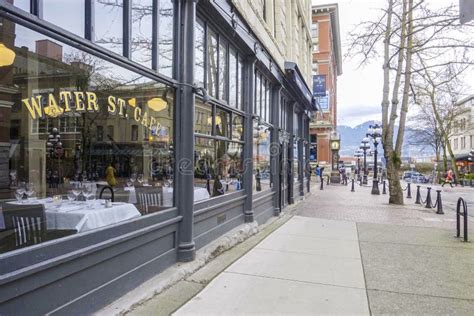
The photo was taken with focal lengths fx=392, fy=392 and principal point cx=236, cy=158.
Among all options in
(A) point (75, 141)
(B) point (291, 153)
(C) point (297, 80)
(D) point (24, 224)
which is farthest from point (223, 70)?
(B) point (291, 153)

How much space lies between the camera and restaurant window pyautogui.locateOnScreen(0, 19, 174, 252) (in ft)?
15.2

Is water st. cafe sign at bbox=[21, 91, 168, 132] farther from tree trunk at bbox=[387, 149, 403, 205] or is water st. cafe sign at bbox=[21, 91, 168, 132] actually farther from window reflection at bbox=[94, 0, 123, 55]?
tree trunk at bbox=[387, 149, 403, 205]

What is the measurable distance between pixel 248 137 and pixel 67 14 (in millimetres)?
5557

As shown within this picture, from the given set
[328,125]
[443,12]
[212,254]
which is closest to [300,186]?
[443,12]

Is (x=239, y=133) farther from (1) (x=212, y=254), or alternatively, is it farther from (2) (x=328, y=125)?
(2) (x=328, y=125)

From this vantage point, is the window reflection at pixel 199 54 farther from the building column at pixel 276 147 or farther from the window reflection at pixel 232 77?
the building column at pixel 276 147

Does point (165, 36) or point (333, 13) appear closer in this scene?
point (165, 36)

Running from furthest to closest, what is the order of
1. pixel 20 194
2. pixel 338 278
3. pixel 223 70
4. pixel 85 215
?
pixel 223 70
pixel 338 278
pixel 20 194
pixel 85 215

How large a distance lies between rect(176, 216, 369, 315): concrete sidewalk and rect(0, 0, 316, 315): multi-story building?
840 millimetres

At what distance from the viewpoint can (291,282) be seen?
5.43 metres

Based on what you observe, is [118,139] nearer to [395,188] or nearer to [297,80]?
[297,80]

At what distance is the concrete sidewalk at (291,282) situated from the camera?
14.7ft

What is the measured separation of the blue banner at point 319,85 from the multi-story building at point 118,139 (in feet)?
43.2

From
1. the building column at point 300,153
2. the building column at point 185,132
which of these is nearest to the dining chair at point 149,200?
the building column at point 185,132
